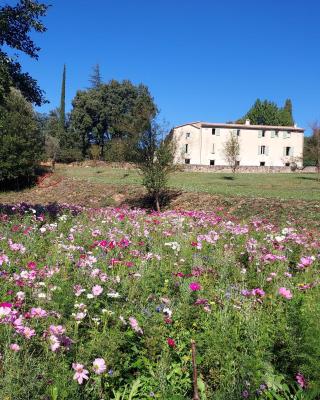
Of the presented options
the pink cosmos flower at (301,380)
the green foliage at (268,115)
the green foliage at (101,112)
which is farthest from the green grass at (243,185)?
the green foliage at (268,115)

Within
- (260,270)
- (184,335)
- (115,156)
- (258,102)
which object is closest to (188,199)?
(260,270)

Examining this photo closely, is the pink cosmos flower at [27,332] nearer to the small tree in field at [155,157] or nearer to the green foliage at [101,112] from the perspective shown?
the small tree in field at [155,157]

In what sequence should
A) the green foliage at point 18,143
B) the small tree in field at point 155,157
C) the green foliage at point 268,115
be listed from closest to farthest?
the small tree in field at point 155,157
the green foliage at point 18,143
the green foliage at point 268,115

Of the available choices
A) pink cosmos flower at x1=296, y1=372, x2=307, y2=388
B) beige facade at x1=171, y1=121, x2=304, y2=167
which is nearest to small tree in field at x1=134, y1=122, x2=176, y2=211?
pink cosmos flower at x1=296, y1=372, x2=307, y2=388

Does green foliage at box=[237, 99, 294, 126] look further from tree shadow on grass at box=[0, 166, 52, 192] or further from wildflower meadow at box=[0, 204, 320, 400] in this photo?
wildflower meadow at box=[0, 204, 320, 400]

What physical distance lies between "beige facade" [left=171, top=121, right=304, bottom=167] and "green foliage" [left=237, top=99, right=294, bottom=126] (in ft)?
59.7

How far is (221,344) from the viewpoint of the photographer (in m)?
2.88

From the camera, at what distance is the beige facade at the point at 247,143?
190 feet

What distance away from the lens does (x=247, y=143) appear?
59.0 metres

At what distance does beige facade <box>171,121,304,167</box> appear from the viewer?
190 ft

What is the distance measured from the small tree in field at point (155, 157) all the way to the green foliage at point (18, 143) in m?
11.0

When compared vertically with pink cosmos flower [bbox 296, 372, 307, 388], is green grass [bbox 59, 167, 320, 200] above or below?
above

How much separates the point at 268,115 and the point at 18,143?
6113 cm

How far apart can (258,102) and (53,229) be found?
260ft
